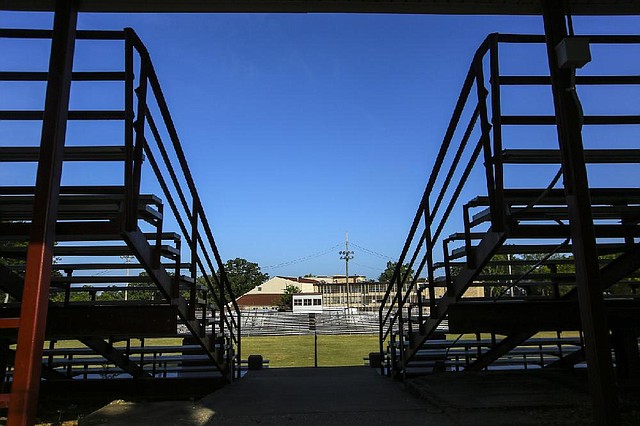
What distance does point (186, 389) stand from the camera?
7.37 meters

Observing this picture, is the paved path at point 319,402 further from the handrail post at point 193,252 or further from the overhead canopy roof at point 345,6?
the overhead canopy roof at point 345,6

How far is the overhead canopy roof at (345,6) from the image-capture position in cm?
385

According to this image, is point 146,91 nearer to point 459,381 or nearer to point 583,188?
point 583,188

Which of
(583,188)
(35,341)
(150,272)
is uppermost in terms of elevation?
(583,188)

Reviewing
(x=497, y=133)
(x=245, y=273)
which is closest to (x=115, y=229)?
(x=497, y=133)

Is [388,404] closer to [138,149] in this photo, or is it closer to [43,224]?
[138,149]

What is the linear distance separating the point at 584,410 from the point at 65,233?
460cm

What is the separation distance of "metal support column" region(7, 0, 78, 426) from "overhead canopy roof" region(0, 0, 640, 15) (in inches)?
16.6

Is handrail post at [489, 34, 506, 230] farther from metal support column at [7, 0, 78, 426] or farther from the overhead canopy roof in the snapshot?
metal support column at [7, 0, 78, 426]

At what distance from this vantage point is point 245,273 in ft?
385

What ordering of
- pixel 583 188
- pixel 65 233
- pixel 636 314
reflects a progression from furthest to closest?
1. pixel 636 314
2. pixel 65 233
3. pixel 583 188

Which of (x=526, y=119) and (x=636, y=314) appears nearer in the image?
(x=526, y=119)

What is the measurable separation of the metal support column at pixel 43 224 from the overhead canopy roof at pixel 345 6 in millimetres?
423

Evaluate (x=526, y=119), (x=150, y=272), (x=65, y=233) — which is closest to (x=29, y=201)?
(x=65, y=233)
